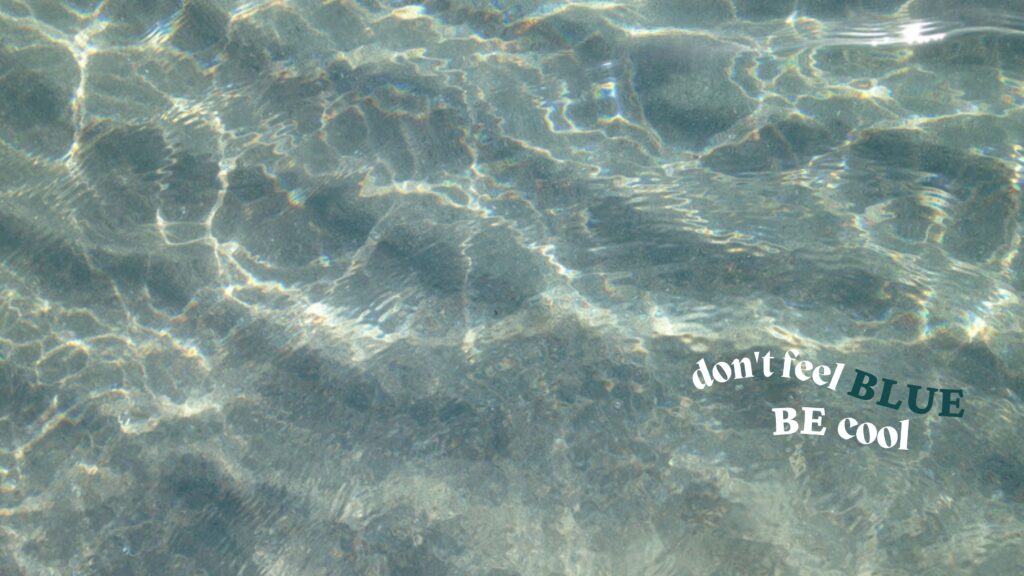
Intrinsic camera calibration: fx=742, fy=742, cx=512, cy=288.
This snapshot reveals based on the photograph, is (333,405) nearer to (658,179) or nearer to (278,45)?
(658,179)

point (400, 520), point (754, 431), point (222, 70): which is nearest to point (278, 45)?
point (222, 70)

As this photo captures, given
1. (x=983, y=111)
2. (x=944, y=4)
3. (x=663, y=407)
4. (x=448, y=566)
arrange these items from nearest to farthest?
(x=448, y=566)
(x=663, y=407)
(x=983, y=111)
(x=944, y=4)

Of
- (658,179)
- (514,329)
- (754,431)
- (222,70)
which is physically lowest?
(754,431)

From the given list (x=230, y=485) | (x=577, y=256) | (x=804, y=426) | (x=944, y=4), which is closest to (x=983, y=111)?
(x=944, y=4)

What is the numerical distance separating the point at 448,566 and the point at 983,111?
4.27m

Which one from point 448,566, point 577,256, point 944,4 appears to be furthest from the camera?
point 944,4

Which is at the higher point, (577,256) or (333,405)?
(577,256)

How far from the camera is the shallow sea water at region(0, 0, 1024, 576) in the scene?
12.3ft

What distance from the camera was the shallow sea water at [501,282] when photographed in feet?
12.3

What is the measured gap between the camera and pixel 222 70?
527 cm

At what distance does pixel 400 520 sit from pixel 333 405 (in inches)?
30.1

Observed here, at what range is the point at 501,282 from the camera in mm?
4355

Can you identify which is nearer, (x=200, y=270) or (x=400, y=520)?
(x=400, y=520)

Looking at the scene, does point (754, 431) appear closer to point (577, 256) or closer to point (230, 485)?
point (577, 256)
